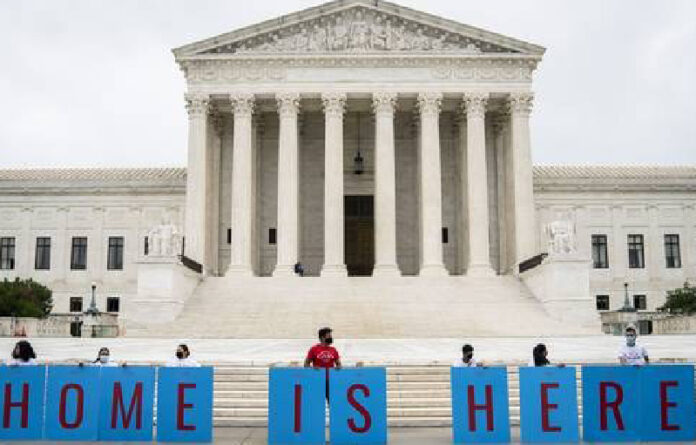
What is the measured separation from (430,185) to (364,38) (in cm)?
992

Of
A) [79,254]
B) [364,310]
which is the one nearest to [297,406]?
[364,310]

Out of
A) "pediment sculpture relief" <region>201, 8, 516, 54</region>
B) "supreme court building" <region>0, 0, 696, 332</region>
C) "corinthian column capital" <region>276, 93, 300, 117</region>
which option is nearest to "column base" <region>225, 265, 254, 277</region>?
"supreme court building" <region>0, 0, 696, 332</region>

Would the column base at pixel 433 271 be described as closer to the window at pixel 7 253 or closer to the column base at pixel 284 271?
the column base at pixel 284 271

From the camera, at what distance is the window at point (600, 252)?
188 feet

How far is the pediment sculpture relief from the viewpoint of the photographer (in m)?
49.3

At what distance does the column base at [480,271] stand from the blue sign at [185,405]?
35.0 meters

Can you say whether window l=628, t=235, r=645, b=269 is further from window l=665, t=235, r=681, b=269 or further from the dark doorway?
the dark doorway

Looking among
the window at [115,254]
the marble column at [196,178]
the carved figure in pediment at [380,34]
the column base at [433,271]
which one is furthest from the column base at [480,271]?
the window at [115,254]

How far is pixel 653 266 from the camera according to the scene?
5741 cm

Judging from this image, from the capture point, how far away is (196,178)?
48.8 metres

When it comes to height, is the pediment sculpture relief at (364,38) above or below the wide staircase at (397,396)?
above

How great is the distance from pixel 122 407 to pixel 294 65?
125ft

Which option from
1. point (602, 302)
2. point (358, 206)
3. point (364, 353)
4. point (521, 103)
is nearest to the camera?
point (364, 353)

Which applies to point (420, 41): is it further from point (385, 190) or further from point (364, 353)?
point (364, 353)
